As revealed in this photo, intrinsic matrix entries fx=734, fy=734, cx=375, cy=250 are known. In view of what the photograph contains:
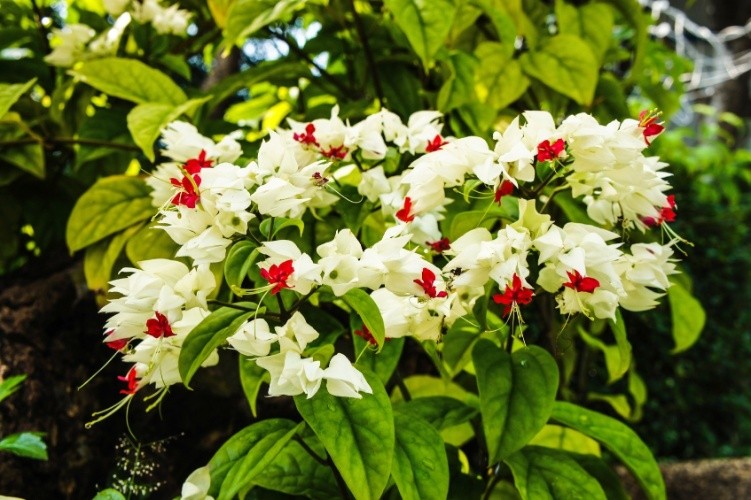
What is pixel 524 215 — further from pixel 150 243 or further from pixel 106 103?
pixel 106 103

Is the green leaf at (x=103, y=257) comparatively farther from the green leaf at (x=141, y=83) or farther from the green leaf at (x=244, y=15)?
the green leaf at (x=244, y=15)

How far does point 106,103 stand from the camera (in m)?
1.84

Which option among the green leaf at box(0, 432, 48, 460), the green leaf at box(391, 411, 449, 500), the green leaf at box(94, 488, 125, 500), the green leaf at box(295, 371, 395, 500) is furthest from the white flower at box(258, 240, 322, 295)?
the green leaf at box(0, 432, 48, 460)

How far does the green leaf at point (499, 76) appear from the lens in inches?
59.8

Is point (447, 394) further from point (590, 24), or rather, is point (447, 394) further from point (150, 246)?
point (590, 24)

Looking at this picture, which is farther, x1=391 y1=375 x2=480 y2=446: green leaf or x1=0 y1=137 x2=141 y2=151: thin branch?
x1=0 y1=137 x2=141 y2=151: thin branch

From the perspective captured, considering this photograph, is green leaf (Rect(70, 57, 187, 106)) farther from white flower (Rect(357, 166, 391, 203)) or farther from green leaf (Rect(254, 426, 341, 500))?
green leaf (Rect(254, 426, 341, 500))

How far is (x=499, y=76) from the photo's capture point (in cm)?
152

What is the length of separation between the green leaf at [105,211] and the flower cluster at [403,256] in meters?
0.49

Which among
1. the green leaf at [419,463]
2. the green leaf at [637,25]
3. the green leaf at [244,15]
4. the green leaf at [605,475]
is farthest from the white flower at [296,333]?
the green leaf at [637,25]

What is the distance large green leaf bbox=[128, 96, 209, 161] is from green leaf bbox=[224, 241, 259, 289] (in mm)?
410

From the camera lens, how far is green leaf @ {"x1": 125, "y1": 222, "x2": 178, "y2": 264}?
1.33 m

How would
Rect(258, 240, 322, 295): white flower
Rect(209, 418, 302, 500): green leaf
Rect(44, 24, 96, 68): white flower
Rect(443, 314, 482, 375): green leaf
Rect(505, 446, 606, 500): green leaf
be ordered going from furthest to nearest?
Rect(44, 24, 96, 68): white flower → Rect(443, 314, 482, 375): green leaf → Rect(505, 446, 606, 500): green leaf → Rect(209, 418, 302, 500): green leaf → Rect(258, 240, 322, 295): white flower

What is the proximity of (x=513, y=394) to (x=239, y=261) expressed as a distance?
42cm
